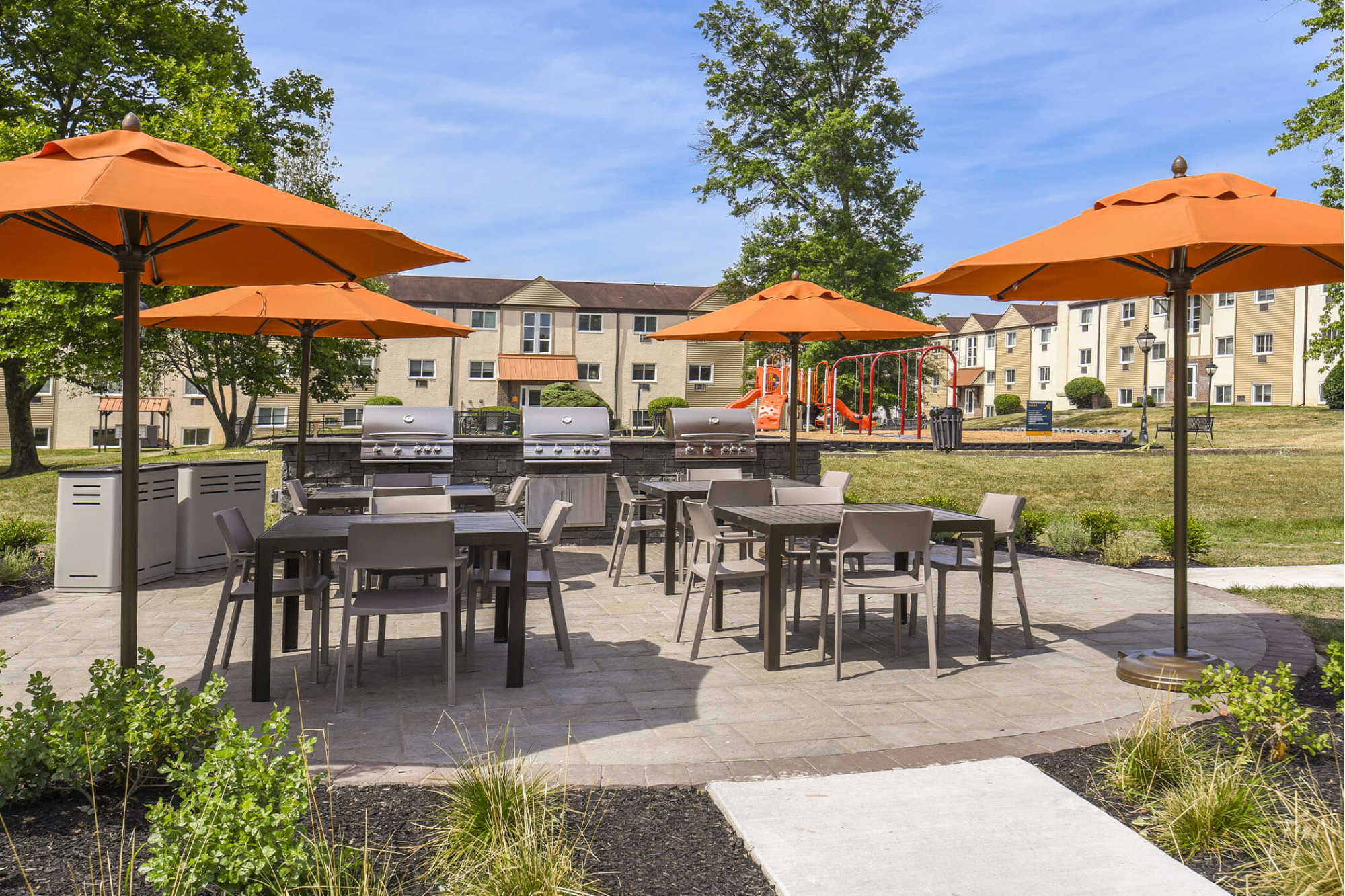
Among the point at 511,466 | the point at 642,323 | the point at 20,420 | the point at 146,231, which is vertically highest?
the point at 642,323

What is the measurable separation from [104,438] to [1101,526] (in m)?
38.8

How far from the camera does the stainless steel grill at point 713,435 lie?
1159 cm

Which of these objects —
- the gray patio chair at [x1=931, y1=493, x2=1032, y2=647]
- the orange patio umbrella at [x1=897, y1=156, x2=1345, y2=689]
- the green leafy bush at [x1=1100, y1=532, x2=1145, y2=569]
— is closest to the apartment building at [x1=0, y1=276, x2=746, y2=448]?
the green leafy bush at [x1=1100, y1=532, x2=1145, y2=569]

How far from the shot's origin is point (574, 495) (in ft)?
35.9

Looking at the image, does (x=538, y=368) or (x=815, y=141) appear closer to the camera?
(x=815, y=141)

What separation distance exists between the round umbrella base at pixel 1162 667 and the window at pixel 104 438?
40.3 metres

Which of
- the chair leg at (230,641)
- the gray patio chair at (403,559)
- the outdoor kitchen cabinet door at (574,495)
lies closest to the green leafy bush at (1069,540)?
the outdoor kitchen cabinet door at (574,495)

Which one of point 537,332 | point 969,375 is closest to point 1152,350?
point 969,375

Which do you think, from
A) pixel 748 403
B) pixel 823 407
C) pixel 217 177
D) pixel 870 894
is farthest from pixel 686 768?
pixel 748 403

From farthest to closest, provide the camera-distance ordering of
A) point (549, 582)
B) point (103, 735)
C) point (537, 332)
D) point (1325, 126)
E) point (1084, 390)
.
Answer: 1. point (1084, 390)
2. point (537, 332)
3. point (1325, 126)
4. point (549, 582)
5. point (103, 735)

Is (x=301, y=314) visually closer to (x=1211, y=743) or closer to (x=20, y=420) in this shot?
(x=1211, y=743)

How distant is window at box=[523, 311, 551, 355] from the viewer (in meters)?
46.3

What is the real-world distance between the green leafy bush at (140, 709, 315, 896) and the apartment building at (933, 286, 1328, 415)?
119 ft

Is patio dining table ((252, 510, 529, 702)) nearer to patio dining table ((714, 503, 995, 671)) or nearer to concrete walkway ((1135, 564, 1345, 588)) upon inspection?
patio dining table ((714, 503, 995, 671))
